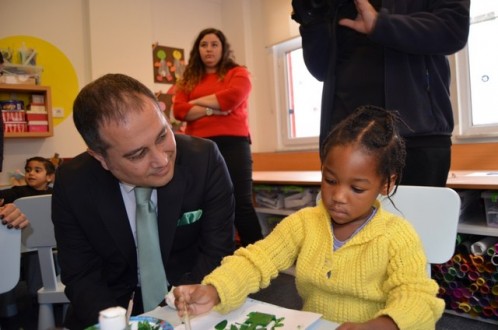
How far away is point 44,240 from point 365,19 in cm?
154

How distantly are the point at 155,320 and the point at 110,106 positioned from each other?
0.50 metres

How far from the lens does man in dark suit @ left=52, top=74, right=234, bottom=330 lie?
972 millimetres

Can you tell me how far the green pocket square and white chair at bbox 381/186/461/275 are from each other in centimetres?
56

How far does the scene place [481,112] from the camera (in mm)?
3014

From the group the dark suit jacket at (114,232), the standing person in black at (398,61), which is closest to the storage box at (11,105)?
the dark suit jacket at (114,232)

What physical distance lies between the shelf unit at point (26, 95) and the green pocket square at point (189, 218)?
2.78m

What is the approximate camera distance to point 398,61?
1299 millimetres

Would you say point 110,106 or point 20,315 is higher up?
point 110,106

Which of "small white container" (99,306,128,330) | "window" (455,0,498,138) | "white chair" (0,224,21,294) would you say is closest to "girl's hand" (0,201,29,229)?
"white chair" (0,224,21,294)

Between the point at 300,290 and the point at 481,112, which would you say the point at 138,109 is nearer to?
the point at 300,290

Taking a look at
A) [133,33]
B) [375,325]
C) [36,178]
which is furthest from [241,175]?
[133,33]

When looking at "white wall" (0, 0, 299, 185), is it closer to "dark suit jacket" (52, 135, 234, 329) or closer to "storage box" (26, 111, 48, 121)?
"storage box" (26, 111, 48, 121)

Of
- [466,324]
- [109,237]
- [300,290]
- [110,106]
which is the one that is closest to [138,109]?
[110,106]

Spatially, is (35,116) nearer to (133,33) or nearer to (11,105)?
(11,105)
